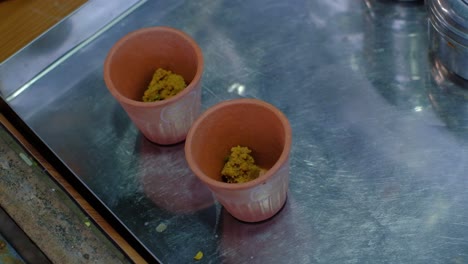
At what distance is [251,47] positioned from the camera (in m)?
1.01

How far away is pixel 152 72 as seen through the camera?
3.08 ft

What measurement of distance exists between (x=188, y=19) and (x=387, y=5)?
0.32 m

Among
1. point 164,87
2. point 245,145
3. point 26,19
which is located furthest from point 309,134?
point 26,19

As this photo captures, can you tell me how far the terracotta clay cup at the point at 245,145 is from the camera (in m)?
0.75

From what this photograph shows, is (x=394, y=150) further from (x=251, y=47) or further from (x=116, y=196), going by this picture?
(x=116, y=196)

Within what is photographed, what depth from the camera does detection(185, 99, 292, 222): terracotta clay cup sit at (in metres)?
0.75

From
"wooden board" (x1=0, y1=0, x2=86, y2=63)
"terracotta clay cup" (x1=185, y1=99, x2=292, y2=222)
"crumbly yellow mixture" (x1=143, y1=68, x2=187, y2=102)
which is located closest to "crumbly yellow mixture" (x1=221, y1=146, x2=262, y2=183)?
"terracotta clay cup" (x1=185, y1=99, x2=292, y2=222)

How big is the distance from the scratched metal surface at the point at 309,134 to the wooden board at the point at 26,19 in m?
0.07

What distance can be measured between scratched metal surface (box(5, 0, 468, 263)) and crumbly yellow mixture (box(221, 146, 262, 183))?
0.24ft

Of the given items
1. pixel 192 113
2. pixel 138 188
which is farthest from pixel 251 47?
pixel 138 188

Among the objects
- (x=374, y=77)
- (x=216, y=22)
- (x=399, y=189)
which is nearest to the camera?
(x=399, y=189)

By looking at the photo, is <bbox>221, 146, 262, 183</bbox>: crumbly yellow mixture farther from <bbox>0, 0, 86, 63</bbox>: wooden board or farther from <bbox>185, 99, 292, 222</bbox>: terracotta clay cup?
<bbox>0, 0, 86, 63</bbox>: wooden board

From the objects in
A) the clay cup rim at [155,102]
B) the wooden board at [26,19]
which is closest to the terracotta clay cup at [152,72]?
the clay cup rim at [155,102]

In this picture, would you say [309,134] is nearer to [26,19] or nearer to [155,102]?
[155,102]
